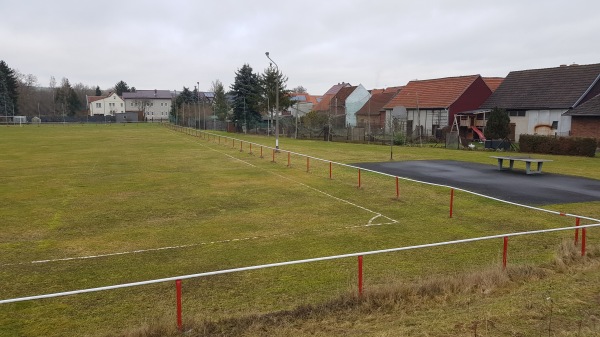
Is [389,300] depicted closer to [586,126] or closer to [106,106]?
[586,126]

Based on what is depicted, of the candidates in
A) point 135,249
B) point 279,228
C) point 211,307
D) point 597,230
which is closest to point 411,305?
point 211,307

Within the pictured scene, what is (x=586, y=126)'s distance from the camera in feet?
119

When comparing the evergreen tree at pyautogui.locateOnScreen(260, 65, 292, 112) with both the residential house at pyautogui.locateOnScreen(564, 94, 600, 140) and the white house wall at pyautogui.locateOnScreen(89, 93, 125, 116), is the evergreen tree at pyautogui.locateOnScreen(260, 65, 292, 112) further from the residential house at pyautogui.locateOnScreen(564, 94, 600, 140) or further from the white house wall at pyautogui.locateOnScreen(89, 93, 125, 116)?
the white house wall at pyautogui.locateOnScreen(89, 93, 125, 116)

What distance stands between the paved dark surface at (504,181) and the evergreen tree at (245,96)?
4265 centimetres

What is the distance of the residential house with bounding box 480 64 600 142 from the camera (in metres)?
41.0

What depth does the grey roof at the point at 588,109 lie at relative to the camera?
35.5 metres

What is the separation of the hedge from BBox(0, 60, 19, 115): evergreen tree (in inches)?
4358

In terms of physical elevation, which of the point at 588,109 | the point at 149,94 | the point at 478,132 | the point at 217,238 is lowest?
the point at 217,238

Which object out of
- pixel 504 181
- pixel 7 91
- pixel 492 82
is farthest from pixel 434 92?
pixel 7 91

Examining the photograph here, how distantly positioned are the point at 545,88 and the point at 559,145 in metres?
16.1

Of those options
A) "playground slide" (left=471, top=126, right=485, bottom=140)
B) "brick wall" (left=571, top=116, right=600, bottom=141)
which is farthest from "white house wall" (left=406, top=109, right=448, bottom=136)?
"brick wall" (left=571, top=116, right=600, bottom=141)

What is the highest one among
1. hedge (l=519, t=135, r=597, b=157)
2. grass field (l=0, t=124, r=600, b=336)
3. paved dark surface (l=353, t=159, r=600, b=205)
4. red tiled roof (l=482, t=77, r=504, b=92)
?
red tiled roof (l=482, t=77, r=504, b=92)

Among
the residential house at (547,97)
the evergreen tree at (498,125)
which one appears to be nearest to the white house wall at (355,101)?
the residential house at (547,97)

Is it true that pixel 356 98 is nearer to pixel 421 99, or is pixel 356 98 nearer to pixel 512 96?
pixel 421 99
